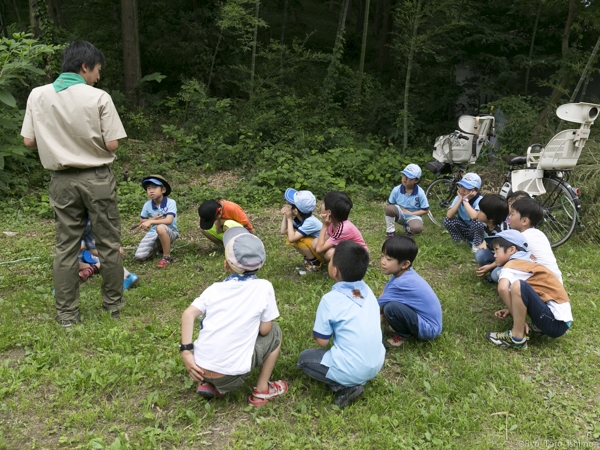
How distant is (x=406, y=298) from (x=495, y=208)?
1701 mm

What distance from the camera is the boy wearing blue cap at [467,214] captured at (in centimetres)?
496

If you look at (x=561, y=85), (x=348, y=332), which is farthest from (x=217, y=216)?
(x=561, y=85)

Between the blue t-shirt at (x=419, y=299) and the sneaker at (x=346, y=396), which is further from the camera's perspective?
the blue t-shirt at (x=419, y=299)

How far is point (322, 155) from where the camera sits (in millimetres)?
8539

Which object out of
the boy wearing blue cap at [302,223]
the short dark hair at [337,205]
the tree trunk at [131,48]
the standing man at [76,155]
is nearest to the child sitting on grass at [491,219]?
the short dark hair at [337,205]

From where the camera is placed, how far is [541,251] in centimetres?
357

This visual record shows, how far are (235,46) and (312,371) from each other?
30.5 feet

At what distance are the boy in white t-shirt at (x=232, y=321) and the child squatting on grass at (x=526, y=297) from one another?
1785mm

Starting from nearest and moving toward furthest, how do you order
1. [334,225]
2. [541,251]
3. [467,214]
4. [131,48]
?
[541,251] < [334,225] < [467,214] < [131,48]

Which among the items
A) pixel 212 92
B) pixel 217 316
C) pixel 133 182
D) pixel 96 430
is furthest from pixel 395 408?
Answer: pixel 212 92

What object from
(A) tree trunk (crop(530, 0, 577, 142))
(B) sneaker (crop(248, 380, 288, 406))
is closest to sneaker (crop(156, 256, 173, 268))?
(B) sneaker (crop(248, 380, 288, 406))

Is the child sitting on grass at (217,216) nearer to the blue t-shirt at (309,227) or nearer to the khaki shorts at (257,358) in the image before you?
the blue t-shirt at (309,227)

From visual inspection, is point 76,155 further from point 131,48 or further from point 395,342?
point 131,48

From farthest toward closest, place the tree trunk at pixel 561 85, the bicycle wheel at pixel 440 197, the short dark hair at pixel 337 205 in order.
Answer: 1. the tree trunk at pixel 561 85
2. the bicycle wheel at pixel 440 197
3. the short dark hair at pixel 337 205
